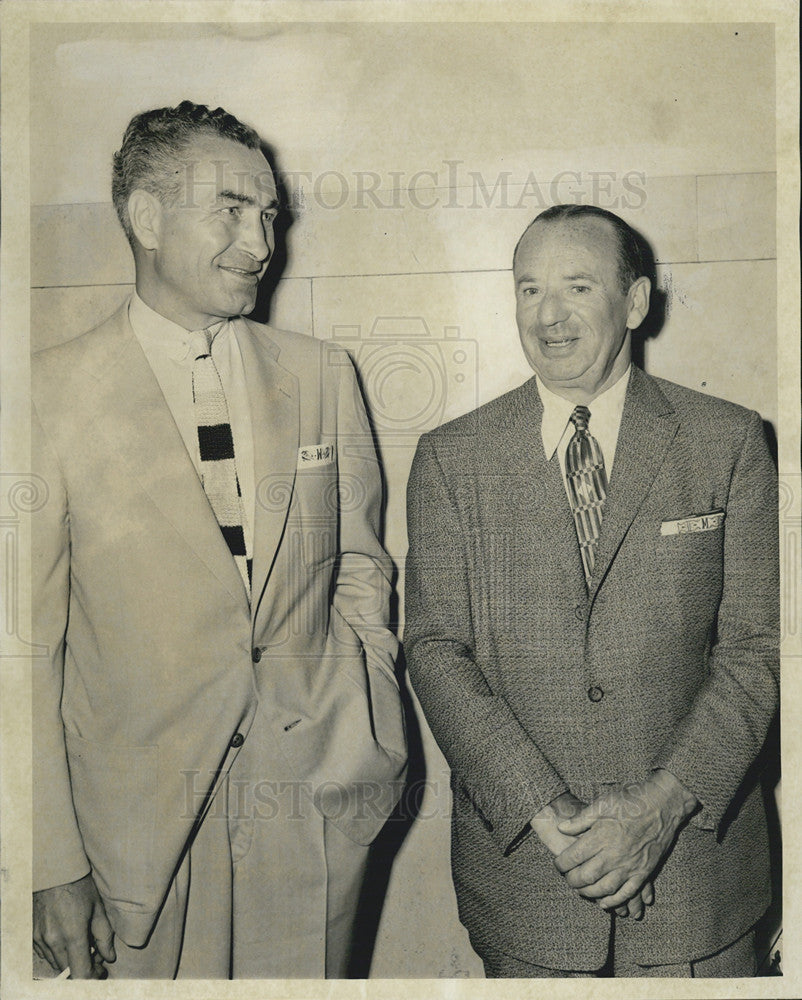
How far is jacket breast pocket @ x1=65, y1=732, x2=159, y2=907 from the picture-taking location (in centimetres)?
208

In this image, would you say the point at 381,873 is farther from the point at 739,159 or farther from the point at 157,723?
the point at 739,159

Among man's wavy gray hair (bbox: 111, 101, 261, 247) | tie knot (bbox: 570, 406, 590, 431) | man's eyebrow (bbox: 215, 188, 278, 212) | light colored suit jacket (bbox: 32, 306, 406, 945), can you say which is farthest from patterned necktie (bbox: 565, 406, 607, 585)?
man's wavy gray hair (bbox: 111, 101, 261, 247)

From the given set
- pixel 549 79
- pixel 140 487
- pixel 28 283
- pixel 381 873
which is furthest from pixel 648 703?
pixel 28 283

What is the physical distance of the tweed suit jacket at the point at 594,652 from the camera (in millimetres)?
2047

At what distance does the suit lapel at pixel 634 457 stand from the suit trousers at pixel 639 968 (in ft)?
2.57

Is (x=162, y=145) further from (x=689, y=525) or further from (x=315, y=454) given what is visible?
(x=689, y=525)

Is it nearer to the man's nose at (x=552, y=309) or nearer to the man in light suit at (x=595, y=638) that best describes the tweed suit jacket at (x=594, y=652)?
the man in light suit at (x=595, y=638)

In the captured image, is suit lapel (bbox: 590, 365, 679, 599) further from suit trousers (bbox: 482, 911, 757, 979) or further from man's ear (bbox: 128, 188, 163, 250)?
man's ear (bbox: 128, 188, 163, 250)

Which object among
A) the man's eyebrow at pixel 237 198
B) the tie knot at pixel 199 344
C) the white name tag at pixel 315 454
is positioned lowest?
the white name tag at pixel 315 454

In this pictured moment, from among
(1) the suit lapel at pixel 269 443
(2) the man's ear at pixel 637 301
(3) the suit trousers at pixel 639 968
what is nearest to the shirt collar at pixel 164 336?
(1) the suit lapel at pixel 269 443

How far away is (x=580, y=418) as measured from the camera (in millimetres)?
2123

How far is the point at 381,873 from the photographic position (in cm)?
223

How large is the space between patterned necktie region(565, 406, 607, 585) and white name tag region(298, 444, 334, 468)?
0.49m

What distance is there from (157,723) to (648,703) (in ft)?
3.25
